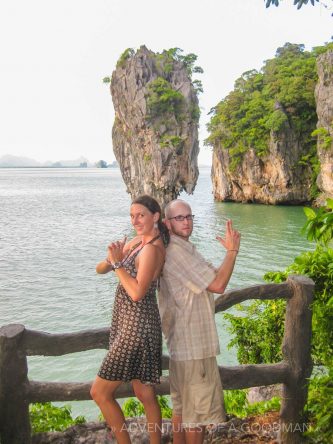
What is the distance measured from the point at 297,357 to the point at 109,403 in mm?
1393

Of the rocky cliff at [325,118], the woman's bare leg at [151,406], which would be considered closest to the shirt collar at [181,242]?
the woman's bare leg at [151,406]

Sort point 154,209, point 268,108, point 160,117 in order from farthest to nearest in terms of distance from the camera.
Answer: point 160,117 → point 268,108 → point 154,209

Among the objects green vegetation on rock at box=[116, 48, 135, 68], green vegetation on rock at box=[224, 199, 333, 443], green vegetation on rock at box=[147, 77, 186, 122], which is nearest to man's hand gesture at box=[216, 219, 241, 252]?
green vegetation on rock at box=[224, 199, 333, 443]

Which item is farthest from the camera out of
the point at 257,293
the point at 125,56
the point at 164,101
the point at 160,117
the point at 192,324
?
the point at 125,56

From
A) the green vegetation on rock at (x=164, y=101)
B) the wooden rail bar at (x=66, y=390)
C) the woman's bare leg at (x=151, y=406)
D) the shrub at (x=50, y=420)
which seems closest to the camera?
the woman's bare leg at (x=151, y=406)

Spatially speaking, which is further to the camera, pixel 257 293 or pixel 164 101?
pixel 164 101

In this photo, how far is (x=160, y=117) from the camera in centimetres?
4494

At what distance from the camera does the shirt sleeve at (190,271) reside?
8.23 ft

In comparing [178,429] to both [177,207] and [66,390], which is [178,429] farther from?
[177,207]

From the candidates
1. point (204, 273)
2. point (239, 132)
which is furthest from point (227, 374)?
point (239, 132)

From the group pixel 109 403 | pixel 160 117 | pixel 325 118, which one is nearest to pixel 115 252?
pixel 109 403

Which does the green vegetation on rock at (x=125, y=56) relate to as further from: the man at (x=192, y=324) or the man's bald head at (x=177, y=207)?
the man at (x=192, y=324)

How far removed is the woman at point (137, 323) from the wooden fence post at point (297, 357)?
105 cm

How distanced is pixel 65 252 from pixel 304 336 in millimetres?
24522
